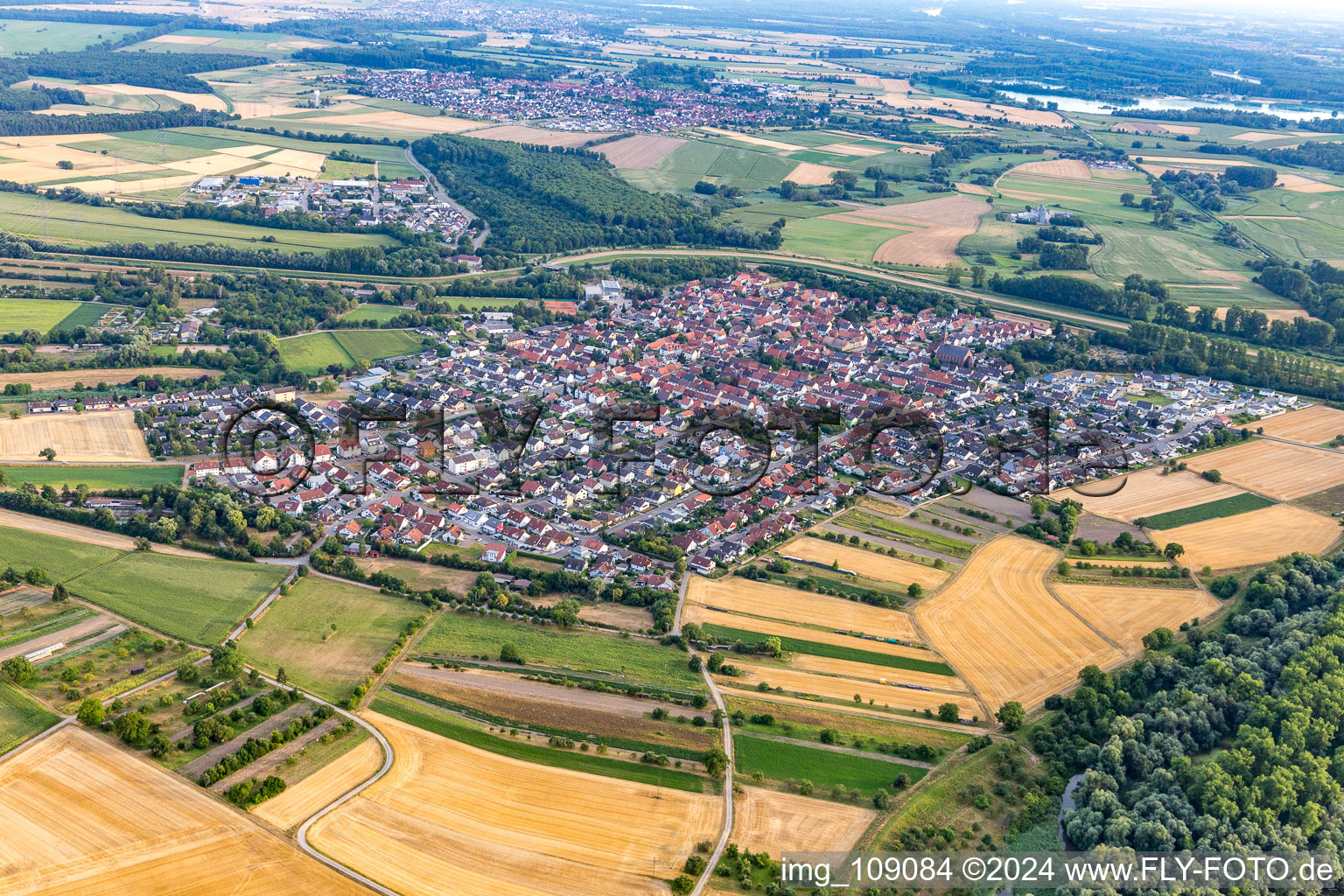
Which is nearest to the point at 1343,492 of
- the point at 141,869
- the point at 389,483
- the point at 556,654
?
the point at 556,654

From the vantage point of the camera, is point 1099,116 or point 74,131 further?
point 1099,116

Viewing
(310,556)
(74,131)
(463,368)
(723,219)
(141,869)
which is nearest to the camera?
(141,869)

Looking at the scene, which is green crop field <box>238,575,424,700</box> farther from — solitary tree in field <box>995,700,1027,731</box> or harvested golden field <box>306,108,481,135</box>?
harvested golden field <box>306,108,481,135</box>

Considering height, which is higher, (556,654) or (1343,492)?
(1343,492)

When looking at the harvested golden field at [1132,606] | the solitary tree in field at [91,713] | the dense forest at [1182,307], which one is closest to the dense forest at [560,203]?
the dense forest at [1182,307]

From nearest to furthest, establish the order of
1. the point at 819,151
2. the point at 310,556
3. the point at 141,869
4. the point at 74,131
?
the point at 141,869, the point at 310,556, the point at 74,131, the point at 819,151

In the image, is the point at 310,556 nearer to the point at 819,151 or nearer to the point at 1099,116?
the point at 819,151

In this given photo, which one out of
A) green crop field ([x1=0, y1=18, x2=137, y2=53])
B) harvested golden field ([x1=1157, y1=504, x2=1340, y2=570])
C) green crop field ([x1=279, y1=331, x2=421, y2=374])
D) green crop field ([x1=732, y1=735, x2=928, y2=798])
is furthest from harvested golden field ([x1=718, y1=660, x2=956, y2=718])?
green crop field ([x1=0, y1=18, x2=137, y2=53])
